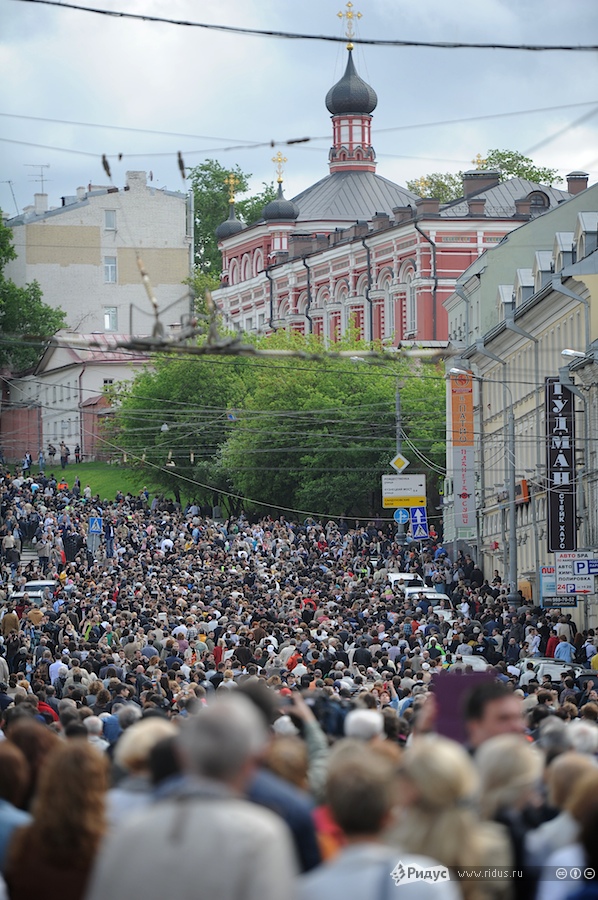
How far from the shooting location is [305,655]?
1071 inches

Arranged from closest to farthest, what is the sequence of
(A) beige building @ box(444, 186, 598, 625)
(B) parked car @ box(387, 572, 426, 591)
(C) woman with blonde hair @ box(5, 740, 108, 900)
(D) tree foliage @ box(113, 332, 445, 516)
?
(C) woman with blonde hair @ box(5, 740, 108, 900) < (A) beige building @ box(444, 186, 598, 625) < (B) parked car @ box(387, 572, 426, 591) < (D) tree foliage @ box(113, 332, 445, 516)

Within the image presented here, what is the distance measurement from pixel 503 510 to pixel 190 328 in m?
37.7

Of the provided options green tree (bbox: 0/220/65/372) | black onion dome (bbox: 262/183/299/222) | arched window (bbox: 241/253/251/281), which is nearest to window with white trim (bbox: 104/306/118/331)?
green tree (bbox: 0/220/65/372)

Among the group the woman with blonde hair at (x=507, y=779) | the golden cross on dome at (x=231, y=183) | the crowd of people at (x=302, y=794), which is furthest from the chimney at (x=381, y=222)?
the woman with blonde hair at (x=507, y=779)

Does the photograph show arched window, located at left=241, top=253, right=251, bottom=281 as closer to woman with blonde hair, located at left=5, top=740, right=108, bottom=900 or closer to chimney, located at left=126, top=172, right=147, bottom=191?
chimney, located at left=126, top=172, right=147, bottom=191

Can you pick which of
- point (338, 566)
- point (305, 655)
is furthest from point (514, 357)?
point (305, 655)

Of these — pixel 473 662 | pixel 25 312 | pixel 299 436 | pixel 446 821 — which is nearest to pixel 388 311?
pixel 299 436

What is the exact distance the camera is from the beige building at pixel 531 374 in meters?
41.5

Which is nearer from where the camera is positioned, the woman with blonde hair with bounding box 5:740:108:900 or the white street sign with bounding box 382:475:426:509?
the woman with blonde hair with bounding box 5:740:108:900

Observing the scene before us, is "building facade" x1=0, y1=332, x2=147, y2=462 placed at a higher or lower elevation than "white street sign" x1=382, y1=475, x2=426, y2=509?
higher

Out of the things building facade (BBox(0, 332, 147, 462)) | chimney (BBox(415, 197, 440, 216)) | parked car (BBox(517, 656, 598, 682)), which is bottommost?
parked car (BBox(517, 656, 598, 682))

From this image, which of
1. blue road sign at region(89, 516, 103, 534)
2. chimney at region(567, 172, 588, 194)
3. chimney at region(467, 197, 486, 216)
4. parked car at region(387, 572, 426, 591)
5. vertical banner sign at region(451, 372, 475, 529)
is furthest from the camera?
chimney at region(467, 197, 486, 216)

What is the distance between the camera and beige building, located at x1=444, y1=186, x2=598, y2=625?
41.5m

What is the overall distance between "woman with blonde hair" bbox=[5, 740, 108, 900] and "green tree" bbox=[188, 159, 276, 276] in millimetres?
105413
